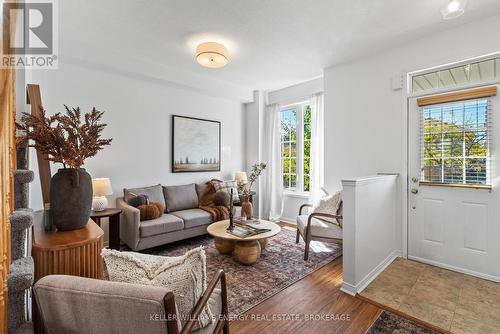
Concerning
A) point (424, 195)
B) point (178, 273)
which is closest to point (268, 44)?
point (424, 195)

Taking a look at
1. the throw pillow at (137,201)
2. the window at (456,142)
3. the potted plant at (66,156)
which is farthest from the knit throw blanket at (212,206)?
the window at (456,142)

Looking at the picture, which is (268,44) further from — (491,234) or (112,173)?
(491,234)

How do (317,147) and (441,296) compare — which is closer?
(441,296)

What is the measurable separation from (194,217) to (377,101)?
3082mm

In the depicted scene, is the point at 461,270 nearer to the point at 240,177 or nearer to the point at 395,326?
the point at 395,326

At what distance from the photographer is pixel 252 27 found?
265 centimetres

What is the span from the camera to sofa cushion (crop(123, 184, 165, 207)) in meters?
Result: 3.48

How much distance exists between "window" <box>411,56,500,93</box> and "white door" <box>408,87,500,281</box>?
22 cm

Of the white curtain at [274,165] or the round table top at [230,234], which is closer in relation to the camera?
the round table top at [230,234]

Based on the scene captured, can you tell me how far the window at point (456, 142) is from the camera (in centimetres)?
256

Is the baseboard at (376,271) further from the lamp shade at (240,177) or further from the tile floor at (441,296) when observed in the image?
the lamp shade at (240,177)

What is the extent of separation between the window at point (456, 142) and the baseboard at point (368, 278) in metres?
1.06

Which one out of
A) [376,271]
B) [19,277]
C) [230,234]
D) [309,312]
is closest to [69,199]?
[19,277]

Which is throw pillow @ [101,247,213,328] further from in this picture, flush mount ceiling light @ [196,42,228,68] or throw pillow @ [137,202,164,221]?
flush mount ceiling light @ [196,42,228,68]
